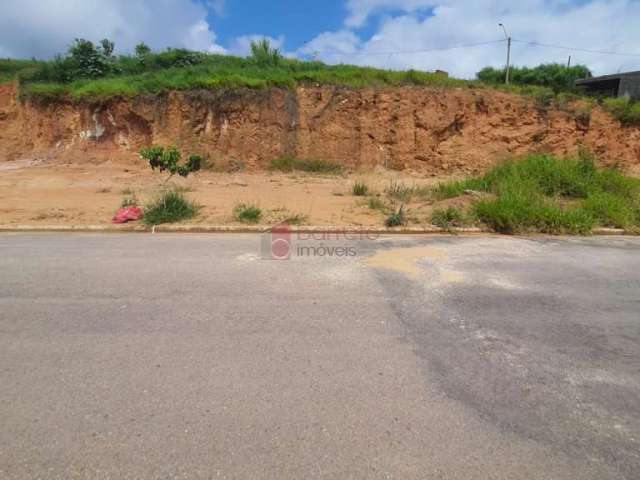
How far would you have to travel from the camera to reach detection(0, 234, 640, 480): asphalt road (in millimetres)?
2020

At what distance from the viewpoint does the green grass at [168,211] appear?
26.0 ft

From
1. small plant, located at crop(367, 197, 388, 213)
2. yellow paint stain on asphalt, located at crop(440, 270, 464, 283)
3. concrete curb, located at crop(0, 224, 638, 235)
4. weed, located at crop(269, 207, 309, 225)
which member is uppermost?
small plant, located at crop(367, 197, 388, 213)

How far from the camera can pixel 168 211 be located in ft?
26.5

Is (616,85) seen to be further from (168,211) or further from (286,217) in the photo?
(168,211)

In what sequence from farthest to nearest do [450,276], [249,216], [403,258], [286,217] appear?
[286,217], [249,216], [403,258], [450,276]

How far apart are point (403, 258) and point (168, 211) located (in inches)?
205

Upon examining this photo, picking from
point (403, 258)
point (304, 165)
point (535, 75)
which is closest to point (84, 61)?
point (304, 165)

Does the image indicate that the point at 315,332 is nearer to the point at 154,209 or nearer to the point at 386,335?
the point at 386,335

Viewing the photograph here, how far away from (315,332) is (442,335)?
1.14m

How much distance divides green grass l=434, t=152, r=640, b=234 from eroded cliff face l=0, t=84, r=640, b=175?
7.82 m

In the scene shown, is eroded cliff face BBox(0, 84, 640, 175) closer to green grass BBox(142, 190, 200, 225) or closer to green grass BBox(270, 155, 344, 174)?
green grass BBox(270, 155, 344, 174)

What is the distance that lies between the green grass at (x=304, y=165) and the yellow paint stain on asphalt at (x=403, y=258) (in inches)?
469

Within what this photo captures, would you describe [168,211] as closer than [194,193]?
Yes

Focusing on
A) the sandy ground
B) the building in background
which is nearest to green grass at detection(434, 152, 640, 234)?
the sandy ground
